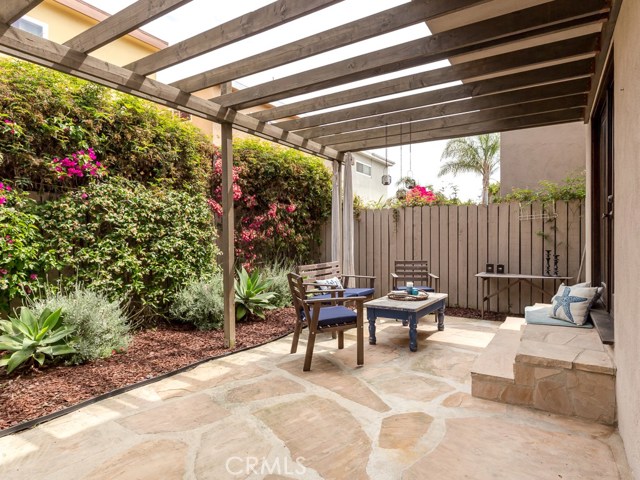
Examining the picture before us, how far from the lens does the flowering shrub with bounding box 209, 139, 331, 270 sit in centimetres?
577

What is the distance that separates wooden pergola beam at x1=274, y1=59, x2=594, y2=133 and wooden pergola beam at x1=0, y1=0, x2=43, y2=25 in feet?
9.37

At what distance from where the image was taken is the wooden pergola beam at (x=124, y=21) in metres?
2.31

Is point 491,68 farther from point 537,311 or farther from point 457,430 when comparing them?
point 457,430

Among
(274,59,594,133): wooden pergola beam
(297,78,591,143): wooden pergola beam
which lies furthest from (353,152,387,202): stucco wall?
(274,59,594,133): wooden pergola beam

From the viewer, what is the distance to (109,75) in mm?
2932

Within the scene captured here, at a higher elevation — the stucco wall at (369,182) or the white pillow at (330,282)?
the stucco wall at (369,182)

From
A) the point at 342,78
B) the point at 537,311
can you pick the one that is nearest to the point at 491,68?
the point at 342,78

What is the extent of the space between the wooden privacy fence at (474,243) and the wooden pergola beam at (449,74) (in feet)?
9.02

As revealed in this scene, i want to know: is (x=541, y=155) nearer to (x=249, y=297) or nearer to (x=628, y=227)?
(x=249, y=297)

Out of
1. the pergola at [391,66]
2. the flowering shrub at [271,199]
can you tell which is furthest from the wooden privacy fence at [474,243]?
the pergola at [391,66]

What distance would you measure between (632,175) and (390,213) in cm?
486

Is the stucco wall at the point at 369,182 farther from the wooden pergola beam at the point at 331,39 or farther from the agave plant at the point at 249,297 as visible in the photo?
the wooden pergola beam at the point at 331,39

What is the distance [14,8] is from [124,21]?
0.60 meters

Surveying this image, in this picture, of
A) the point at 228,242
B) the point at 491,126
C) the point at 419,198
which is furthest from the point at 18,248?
the point at 419,198
